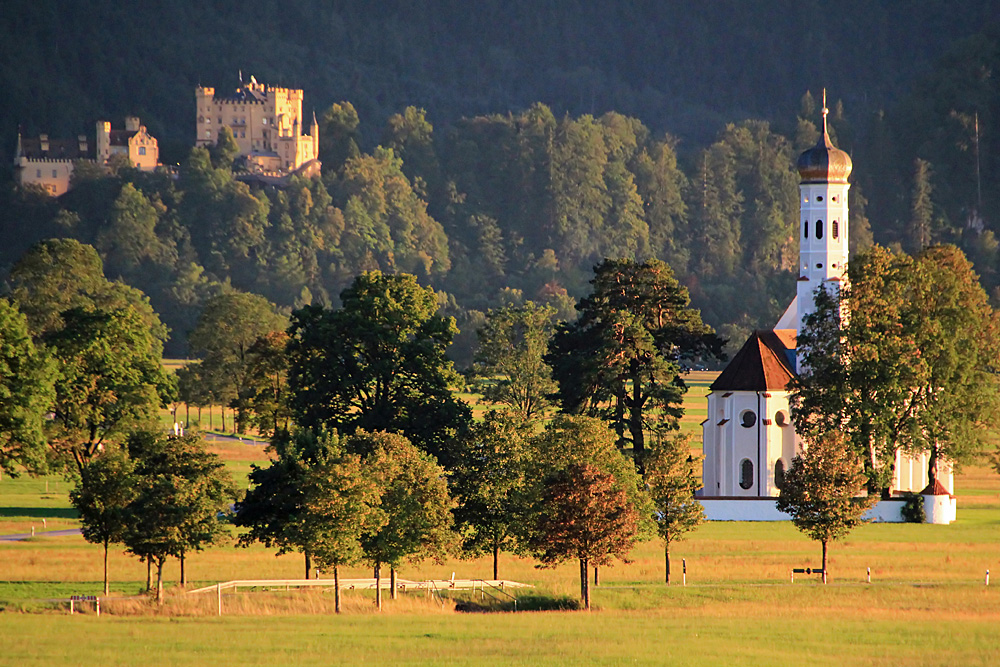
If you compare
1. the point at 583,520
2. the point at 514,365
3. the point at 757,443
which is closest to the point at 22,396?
the point at 583,520

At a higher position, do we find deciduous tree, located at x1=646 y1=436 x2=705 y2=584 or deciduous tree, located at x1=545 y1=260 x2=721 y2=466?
deciduous tree, located at x1=545 y1=260 x2=721 y2=466

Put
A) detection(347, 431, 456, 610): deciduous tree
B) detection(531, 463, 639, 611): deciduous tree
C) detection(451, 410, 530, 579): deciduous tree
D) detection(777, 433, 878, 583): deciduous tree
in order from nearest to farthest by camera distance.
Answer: detection(347, 431, 456, 610): deciduous tree, detection(531, 463, 639, 611): deciduous tree, detection(451, 410, 530, 579): deciduous tree, detection(777, 433, 878, 583): deciduous tree

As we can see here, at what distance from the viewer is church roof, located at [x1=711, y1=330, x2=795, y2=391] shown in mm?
78125

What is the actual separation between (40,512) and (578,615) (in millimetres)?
29997

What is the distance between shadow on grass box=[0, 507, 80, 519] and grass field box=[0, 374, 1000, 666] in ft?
7.98

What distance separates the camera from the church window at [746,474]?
78.1 meters

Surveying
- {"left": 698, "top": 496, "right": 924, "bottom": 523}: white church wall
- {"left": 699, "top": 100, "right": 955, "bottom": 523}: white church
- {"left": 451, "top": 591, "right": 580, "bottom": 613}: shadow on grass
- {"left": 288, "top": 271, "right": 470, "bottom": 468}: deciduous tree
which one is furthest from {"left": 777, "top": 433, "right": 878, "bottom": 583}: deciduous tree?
{"left": 288, "top": 271, "right": 470, "bottom": 468}: deciduous tree

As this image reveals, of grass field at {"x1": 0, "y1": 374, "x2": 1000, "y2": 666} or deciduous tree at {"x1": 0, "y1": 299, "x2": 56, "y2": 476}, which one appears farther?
deciduous tree at {"x1": 0, "y1": 299, "x2": 56, "y2": 476}

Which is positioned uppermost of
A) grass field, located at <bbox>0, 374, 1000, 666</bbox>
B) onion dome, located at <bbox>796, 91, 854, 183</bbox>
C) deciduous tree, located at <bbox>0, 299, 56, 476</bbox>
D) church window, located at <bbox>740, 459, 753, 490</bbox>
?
onion dome, located at <bbox>796, 91, 854, 183</bbox>

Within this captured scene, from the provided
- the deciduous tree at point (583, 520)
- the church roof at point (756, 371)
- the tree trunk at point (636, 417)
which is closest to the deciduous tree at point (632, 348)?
the tree trunk at point (636, 417)

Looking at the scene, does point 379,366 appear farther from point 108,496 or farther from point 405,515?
point 108,496

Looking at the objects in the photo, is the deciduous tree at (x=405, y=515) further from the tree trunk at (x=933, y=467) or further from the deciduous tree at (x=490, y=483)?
the tree trunk at (x=933, y=467)

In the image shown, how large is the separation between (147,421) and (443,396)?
11979 millimetres

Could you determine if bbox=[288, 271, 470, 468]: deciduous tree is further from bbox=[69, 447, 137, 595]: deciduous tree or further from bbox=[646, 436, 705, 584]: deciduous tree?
bbox=[69, 447, 137, 595]: deciduous tree
